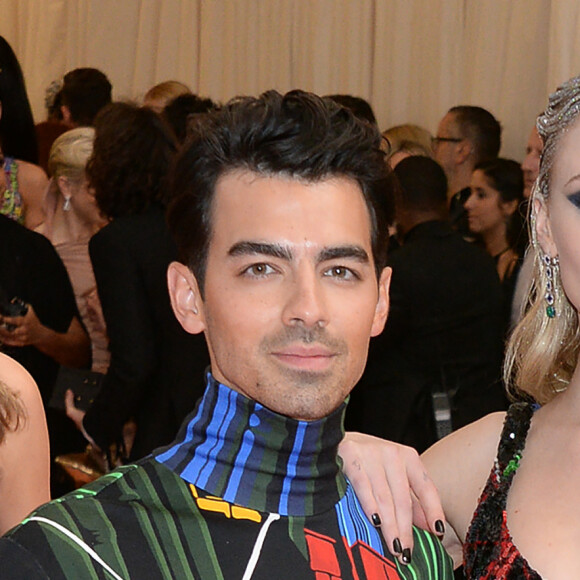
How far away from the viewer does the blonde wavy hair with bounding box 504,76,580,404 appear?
1864 mm

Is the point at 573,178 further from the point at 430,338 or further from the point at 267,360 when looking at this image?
the point at 430,338

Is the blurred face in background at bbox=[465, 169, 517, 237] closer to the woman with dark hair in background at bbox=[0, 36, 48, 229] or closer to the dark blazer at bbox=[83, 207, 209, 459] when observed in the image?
the dark blazer at bbox=[83, 207, 209, 459]

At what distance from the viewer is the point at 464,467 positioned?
192 centimetres

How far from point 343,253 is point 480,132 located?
A: 148 inches

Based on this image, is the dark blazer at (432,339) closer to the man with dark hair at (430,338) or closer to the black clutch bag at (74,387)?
the man with dark hair at (430,338)

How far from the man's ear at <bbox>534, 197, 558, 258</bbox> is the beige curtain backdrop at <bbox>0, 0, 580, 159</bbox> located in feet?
11.9

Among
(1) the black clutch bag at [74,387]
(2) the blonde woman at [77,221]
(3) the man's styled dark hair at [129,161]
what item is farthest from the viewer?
(2) the blonde woman at [77,221]

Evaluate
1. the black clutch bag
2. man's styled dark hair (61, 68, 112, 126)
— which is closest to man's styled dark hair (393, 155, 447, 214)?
the black clutch bag

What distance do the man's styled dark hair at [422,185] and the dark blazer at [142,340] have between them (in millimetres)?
851

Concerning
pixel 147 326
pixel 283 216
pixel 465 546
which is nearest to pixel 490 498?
pixel 465 546

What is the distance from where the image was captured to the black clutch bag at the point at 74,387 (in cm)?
298

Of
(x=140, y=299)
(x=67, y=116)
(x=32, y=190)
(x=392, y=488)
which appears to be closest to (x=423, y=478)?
(x=392, y=488)

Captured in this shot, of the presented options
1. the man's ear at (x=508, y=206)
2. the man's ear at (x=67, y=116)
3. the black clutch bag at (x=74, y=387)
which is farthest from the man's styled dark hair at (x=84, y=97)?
the black clutch bag at (x=74, y=387)

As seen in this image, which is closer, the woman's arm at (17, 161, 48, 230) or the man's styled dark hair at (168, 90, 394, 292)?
the man's styled dark hair at (168, 90, 394, 292)
